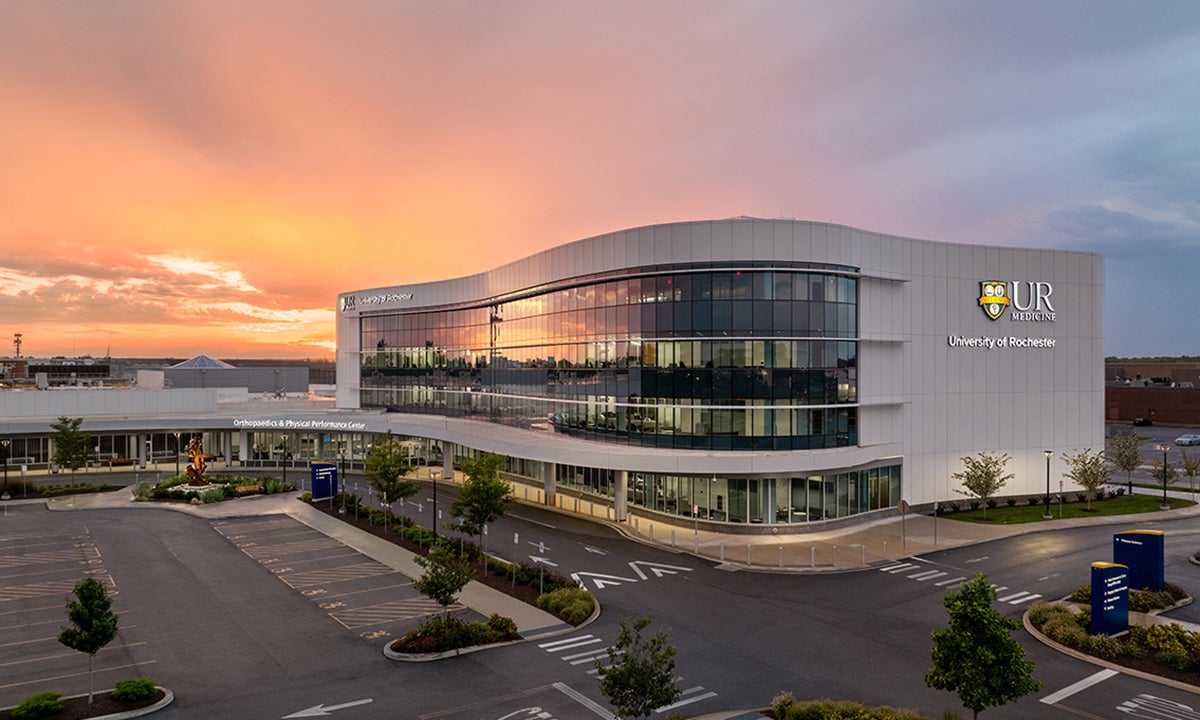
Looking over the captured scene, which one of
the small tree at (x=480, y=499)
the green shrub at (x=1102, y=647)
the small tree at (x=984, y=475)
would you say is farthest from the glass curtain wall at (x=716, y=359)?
the green shrub at (x=1102, y=647)

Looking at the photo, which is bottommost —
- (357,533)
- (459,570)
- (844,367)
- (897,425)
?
(357,533)

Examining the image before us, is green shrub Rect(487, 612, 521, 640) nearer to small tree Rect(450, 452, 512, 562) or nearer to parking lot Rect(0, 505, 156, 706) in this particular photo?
small tree Rect(450, 452, 512, 562)

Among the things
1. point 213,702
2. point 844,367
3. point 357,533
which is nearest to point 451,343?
point 357,533

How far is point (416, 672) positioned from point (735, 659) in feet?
33.3

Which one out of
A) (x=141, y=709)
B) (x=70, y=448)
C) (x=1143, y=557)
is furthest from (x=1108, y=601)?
(x=70, y=448)

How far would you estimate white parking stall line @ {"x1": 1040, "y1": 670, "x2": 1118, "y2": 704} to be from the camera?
65.5 feet

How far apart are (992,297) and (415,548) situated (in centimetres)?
4290

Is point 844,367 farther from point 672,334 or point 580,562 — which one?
point 580,562

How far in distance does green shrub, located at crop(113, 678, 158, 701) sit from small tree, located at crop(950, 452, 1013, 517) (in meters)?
46.1

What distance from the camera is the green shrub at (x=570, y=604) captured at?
26.1 metres

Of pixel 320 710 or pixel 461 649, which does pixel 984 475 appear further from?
pixel 320 710

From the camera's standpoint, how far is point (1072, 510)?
48875 mm

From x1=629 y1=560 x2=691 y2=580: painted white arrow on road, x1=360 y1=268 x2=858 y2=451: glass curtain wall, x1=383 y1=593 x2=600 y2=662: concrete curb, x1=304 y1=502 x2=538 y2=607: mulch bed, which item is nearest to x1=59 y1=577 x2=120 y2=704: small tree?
x1=383 y1=593 x2=600 y2=662: concrete curb

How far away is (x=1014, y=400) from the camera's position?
51.5 meters
